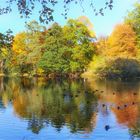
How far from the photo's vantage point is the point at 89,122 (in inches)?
1016

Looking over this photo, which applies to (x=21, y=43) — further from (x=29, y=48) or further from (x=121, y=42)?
(x=121, y=42)

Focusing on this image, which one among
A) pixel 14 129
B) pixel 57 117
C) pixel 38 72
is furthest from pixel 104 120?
pixel 38 72

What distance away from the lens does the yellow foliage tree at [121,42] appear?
86.8 metres

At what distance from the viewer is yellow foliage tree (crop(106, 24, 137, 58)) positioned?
86.8 meters

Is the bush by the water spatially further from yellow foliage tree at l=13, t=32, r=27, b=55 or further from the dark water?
the dark water

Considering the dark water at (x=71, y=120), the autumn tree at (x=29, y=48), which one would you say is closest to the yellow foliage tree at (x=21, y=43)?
the autumn tree at (x=29, y=48)

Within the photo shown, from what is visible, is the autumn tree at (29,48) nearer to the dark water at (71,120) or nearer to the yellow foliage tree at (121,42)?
the yellow foliage tree at (121,42)

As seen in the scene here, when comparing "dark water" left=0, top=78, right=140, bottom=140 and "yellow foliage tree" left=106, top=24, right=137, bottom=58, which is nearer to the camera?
"dark water" left=0, top=78, right=140, bottom=140

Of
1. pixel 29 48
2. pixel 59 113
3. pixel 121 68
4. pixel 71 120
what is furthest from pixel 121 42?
pixel 71 120

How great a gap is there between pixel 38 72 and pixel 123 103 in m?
60.1

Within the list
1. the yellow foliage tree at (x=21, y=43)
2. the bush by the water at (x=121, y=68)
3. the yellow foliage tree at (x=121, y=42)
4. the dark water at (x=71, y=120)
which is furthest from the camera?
the yellow foliage tree at (x=21, y=43)

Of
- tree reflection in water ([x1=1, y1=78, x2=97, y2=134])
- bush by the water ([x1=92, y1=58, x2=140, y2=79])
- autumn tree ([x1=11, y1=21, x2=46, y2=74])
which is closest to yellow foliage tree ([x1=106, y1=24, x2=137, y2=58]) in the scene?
bush by the water ([x1=92, y1=58, x2=140, y2=79])

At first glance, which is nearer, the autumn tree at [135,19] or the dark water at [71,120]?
the dark water at [71,120]

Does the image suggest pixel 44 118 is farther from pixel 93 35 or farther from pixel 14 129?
pixel 93 35
